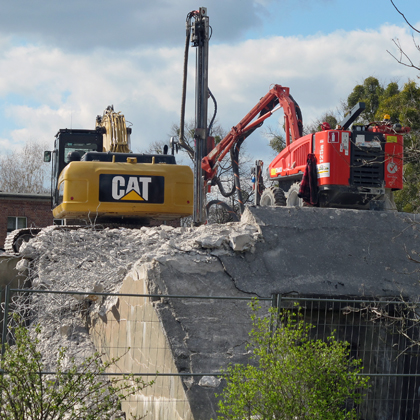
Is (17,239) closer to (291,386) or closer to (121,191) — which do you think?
(121,191)

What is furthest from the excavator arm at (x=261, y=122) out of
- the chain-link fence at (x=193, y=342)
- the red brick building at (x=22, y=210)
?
the red brick building at (x=22, y=210)

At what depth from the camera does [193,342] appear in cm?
624

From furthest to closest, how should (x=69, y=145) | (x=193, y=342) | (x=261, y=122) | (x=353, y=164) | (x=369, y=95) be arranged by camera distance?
1. (x=369, y=95)
2. (x=261, y=122)
3. (x=69, y=145)
4. (x=353, y=164)
5. (x=193, y=342)

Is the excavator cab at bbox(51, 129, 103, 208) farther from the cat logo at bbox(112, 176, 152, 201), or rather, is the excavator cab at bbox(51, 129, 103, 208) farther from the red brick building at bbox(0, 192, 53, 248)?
the red brick building at bbox(0, 192, 53, 248)

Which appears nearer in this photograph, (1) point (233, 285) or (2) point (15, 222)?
(1) point (233, 285)

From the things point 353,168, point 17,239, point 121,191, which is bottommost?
point 17,239

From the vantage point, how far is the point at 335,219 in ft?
25.7

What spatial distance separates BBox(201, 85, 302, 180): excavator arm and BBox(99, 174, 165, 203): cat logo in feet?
18.0

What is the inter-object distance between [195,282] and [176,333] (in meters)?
0.76

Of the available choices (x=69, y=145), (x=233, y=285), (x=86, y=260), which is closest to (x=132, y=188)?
(x=86, y=260)

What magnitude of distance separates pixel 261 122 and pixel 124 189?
23.3 ft

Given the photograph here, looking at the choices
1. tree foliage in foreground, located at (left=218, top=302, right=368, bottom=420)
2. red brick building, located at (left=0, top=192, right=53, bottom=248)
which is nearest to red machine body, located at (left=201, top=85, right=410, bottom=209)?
tree foliage in foreground, located at (left=218, top=302, right=368, bottom=420)

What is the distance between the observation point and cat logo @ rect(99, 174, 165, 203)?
421 inches

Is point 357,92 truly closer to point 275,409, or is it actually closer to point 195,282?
point 195,282
